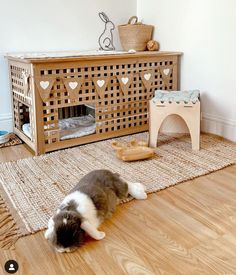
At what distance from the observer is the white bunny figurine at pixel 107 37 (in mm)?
3134

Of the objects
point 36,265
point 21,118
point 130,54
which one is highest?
point 130,54

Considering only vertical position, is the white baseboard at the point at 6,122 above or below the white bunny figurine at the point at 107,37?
below

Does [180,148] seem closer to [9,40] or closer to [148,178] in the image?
[148,178]

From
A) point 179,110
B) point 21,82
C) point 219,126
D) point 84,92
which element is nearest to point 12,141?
point 21,82

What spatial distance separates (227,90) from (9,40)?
1.75 m

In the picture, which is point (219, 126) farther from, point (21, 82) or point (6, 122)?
point (6, 122)

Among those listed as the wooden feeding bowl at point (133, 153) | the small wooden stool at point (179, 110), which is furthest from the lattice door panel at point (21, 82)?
the small wooden stool at point (179, 110)

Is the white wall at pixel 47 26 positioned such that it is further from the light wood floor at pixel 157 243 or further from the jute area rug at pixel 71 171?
the light wood floor at pixel 157 243

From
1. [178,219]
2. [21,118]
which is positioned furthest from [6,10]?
[178,219]

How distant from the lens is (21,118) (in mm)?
2756

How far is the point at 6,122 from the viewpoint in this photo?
9.32 feet

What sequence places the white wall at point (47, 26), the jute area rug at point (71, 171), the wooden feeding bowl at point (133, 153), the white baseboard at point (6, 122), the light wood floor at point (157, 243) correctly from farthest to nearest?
1. the white baseboard at point (6, 122)
2. the white wall at point (47, 26)
3. the wooden feeding bowl at point (133, 153)
4. the jute area rug at point (71, 171)
5. the light wood floor at point (157, 243)

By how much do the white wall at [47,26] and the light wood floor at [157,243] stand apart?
1.71 meters

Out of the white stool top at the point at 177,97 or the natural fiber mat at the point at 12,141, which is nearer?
the white stool top at the point at 177,97
